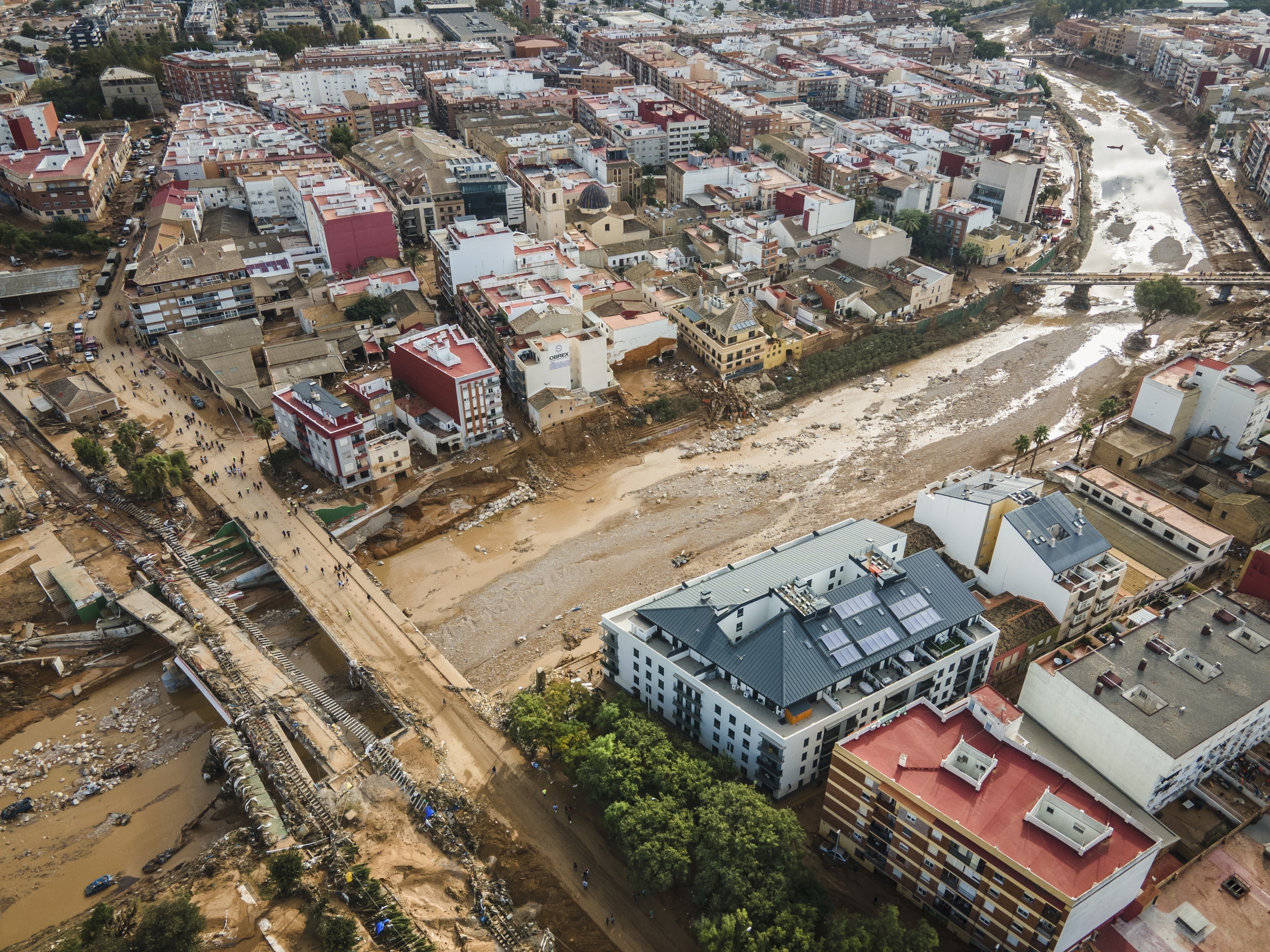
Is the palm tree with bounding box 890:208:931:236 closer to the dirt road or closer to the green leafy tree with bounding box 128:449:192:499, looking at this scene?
the dirt road

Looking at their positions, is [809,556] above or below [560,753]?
above

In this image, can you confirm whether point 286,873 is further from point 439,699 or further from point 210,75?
point 210,75

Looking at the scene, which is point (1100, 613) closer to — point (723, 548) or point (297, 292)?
point (723, 548)

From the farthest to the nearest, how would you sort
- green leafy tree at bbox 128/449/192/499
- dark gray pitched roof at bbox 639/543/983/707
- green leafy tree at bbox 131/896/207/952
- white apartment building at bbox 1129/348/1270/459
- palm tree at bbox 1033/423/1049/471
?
white apartment building at bbox 1129/348/1270/459 → palm tree at bbox 1033/423/1049/471 → green leafy tree at bbox 128/449/192/499 → dark gray pitched roof at bbox 639/543/983/707 → green leafy tree at bbox 131/896/207/952

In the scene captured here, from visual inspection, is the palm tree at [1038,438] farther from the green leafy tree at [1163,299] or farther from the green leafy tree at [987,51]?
the green leafy tree at [987,51]

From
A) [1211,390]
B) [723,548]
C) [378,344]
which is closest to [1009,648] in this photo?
[723,548]

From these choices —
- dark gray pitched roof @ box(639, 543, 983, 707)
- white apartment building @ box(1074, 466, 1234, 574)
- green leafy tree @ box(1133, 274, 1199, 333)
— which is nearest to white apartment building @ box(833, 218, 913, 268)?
green leafy tree @ box(1133, 274, 1199, 333)
